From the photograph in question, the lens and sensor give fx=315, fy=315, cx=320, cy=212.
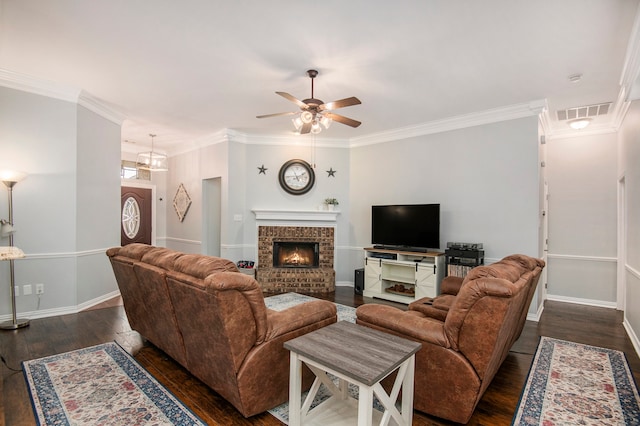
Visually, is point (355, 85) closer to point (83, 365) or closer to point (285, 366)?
point (285, 366)

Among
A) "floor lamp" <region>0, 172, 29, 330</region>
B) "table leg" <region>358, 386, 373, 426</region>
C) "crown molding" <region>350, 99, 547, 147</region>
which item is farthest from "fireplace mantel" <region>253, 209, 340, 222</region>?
"table leg" <region>358, 386, 373, 426</region>

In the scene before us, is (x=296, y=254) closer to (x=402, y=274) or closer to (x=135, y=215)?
(x=402, y=274)

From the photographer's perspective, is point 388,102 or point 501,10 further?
point 388,102

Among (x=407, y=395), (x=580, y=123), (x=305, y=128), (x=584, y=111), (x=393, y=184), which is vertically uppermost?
(x=584, y=111)

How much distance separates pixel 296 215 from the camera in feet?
19.7

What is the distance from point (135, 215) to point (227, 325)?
6.95 m

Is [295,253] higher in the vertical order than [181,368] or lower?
higher

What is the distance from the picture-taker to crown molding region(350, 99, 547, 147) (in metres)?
4.33

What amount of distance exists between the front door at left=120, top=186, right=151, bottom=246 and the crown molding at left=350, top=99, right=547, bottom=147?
17.4ft

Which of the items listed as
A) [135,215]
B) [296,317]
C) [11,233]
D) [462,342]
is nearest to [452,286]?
[462,342]

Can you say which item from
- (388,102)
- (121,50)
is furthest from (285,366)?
(388,102)

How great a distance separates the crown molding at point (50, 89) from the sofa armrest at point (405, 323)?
463 centimetres

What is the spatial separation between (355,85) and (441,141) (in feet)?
6.96

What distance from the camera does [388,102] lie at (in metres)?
4.36
